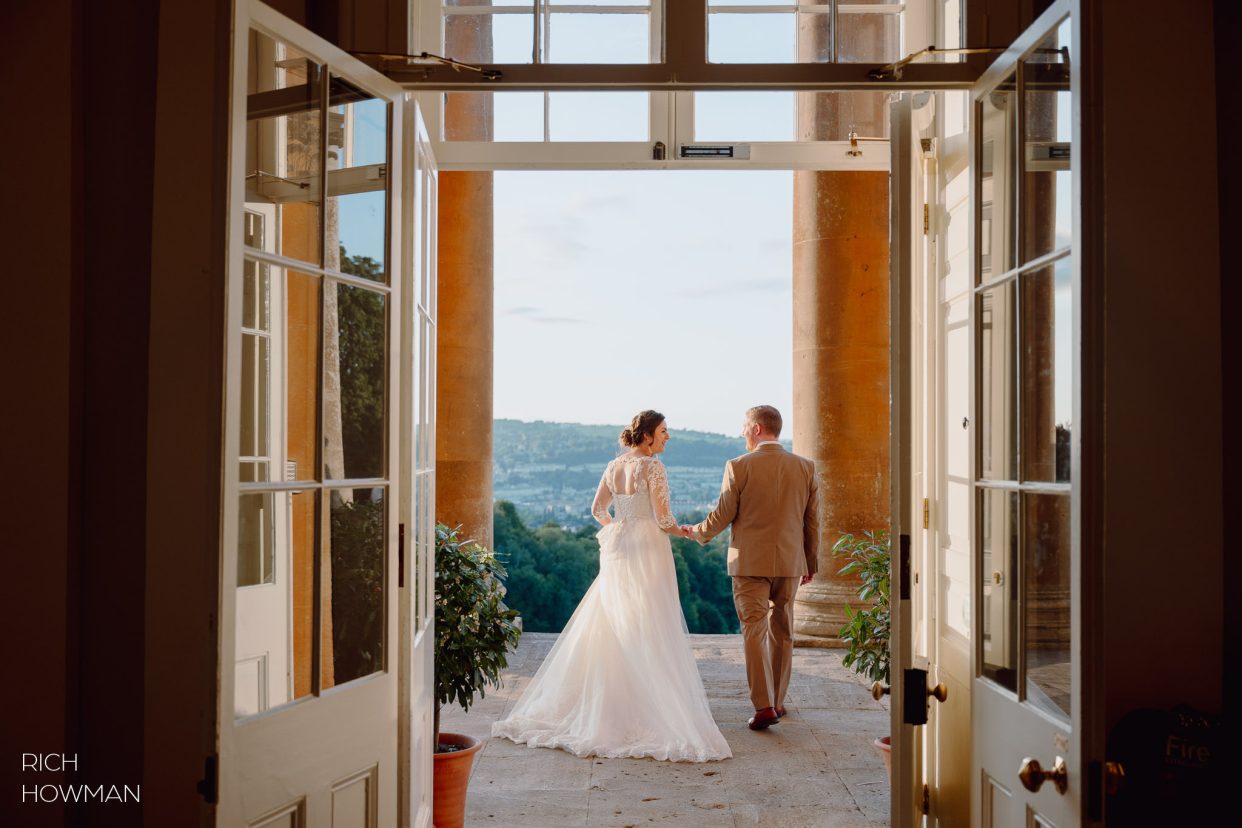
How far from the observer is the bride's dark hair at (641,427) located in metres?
6.07

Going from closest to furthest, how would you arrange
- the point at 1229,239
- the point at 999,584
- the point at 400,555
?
1. the point at 1229,239
2. the point at 999,584
3. the point at 400,555

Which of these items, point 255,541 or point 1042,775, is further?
point 255,541

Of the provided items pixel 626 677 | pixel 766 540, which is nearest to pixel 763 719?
pixel 626 677

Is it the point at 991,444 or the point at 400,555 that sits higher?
the point at 991,444

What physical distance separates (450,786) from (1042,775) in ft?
8.13

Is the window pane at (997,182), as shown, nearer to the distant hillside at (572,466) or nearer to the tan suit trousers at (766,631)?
the tan suit trousers at (766,631)

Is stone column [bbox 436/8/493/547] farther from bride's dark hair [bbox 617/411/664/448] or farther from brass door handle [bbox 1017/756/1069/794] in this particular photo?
brass door handle [bbox 1017/756/1069/794]

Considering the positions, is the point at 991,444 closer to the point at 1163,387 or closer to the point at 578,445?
the point at 1163,387

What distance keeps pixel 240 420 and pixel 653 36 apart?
1.69 meters

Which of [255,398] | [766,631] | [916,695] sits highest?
[255,398]

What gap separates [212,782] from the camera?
2.09 m

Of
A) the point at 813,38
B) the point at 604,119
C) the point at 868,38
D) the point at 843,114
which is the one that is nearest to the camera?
the point at 868,38

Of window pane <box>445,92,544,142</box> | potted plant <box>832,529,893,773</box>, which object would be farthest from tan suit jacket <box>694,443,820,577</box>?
window pane <box>445,92,544,142</box>

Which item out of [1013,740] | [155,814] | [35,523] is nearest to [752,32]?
[1013,740]
